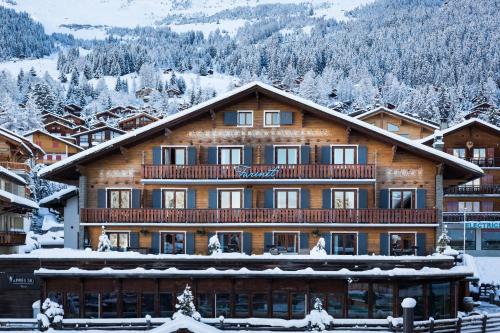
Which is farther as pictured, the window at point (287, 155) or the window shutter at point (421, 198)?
the window at point (287, 155)

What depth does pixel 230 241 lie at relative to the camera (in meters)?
37.6

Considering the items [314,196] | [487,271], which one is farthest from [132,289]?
[487,271]

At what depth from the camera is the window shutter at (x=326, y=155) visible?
38.0 m

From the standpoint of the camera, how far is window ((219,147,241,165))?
3844cm

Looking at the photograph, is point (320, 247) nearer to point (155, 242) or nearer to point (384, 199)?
point (384, 199)

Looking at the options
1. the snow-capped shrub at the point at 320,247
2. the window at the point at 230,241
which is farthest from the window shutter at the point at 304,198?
the window at the point at 230,241

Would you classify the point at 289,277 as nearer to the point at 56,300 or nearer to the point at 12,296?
the point at 56,300

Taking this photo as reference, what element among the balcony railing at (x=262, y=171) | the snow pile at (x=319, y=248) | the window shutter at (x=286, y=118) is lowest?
the snow pile at (x=319, y=248)

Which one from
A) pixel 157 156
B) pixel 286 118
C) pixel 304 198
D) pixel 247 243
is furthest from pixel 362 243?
pixel 157 156

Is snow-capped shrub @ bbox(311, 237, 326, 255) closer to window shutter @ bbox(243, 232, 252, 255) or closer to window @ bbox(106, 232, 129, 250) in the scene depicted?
window shutter @ bbox(243, 232, 252, 255)

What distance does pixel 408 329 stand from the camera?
1004 inches

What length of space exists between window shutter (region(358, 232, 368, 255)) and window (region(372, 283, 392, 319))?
4514mm

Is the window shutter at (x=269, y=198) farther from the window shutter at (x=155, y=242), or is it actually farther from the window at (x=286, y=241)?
the window shutter at (x=155, y=242)

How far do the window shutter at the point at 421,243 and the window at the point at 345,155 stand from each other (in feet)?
16.4
